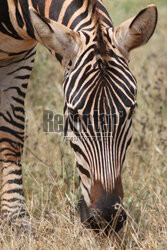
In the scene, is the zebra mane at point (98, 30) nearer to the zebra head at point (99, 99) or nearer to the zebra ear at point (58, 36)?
the zebra head at point (99, 99)

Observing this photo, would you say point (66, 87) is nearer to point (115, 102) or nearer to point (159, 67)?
point (115, 102)

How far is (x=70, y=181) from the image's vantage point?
500 centimetres

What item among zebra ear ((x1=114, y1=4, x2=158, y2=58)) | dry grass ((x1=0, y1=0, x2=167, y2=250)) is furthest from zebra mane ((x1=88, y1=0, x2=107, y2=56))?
dry grass ((x1=0, y1=0, x2=167, y2=250))

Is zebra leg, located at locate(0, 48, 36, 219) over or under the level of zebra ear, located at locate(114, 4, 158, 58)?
under

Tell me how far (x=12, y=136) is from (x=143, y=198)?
59.1 inches

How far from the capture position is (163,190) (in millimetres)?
4715

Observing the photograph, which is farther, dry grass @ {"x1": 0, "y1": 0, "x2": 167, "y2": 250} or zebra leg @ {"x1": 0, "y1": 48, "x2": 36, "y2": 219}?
zebra leg @ {"x1": 0, "y1": 48, "x2": 36, "y2": 219}

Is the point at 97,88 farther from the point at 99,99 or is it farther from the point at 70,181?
the point at 70,181

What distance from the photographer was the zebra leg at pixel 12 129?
190 inches

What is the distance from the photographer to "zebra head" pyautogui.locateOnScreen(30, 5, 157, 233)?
3.14 meters

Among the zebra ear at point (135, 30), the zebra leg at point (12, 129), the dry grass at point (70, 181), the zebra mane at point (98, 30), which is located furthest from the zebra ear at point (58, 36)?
the zebra leg at point (12, 129)

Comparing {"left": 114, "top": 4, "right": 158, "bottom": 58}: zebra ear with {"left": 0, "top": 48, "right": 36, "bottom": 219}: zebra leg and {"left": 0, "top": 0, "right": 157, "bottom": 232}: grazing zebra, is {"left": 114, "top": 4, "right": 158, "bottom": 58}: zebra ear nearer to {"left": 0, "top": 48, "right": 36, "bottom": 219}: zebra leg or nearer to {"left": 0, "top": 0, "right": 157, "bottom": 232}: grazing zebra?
{"left": 0, "top": 0, "right": 157, "bottom": 232}: grazing zebra

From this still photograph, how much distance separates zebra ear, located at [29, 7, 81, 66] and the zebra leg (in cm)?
149

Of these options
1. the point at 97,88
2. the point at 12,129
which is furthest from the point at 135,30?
the point at 12,129
